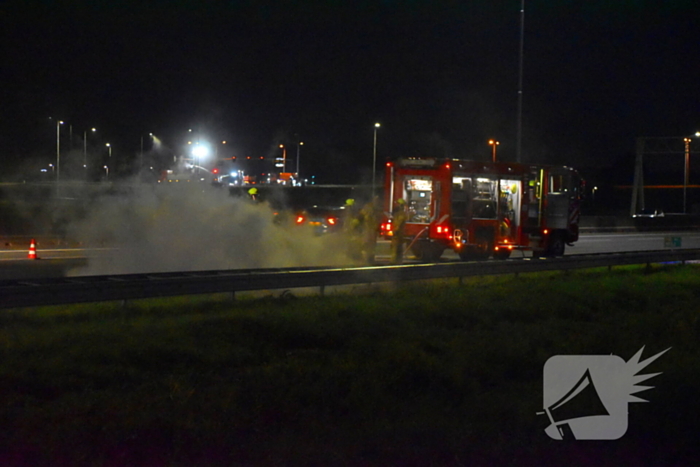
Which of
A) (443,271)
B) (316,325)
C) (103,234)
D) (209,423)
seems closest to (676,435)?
(209,423)

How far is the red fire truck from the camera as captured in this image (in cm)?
2025

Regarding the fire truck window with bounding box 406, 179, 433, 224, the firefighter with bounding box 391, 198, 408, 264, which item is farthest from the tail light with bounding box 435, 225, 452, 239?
the firefighter with bounding box 391, 198, 408, 264

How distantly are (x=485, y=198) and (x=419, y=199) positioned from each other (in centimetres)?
185

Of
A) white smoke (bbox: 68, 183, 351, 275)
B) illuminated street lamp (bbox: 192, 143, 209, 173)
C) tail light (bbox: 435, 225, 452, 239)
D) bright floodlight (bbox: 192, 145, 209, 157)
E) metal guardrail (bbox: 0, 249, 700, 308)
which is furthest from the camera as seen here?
bright floodlight (bbox: 192, 145, 209, 157)

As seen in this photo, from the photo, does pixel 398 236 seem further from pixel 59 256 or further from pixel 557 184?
pixel 59 256

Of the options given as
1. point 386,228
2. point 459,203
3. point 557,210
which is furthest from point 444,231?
point 557,210

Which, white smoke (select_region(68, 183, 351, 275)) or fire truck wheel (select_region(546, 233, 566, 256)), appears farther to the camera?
fire truck wheel (select_region(546, 233, 566, 256))

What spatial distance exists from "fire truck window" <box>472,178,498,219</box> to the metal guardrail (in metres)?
2.72

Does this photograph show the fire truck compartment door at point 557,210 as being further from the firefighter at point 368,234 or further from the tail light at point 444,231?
the firefighter at point 368,234

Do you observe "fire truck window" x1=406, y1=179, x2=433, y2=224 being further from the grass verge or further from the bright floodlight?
the bright floodlight

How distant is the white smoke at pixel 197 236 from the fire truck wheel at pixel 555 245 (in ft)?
22.3

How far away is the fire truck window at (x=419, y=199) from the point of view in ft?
67.3

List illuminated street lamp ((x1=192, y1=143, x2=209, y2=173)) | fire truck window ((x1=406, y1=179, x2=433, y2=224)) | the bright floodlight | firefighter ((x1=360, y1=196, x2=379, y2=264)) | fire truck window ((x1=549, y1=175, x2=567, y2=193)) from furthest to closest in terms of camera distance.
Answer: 1. the bright floodlight
2. illuminated street lamp ((x1=192, y1=143, x2=209, y2=173))
3. fire truck window ((x1=549, y1=175, x2=567, y2=193))
4. fire truck window ((x1=406, y1=179, x2=433, y2=224))
5. firefighter ((x1=360, y1=196, x2=379, y2=264))

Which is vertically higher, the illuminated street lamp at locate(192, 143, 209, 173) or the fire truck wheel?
the illuminated street lamp at locate(192, 143, 209, 173)
